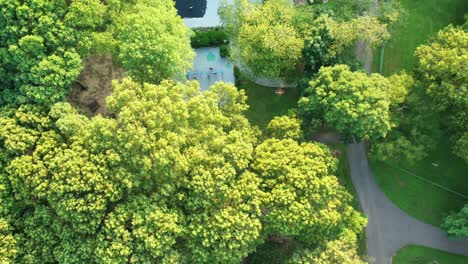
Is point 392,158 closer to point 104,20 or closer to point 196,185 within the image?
point 196,185

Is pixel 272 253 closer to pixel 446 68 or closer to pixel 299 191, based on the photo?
pixel 299 191

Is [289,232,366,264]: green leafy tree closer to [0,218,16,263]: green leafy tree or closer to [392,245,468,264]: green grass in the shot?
[392,245,468,264]: green grass

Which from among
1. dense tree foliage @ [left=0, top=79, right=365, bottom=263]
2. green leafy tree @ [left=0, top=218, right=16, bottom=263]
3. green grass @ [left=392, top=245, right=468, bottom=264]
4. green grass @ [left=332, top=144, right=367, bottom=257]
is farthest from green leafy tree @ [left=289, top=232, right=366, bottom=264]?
green leafy tree @ [left=0, top=218, right=16, bottom=263]

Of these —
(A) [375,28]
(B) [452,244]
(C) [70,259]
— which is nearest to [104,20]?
(C) [70,259]

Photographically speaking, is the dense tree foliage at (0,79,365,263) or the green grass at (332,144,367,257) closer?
the dense tree foliage at (0,79,365,263)

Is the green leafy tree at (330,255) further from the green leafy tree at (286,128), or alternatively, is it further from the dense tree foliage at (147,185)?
the green leafy tree at (286,128)

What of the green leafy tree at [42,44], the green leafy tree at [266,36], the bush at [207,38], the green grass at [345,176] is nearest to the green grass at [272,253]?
the green grass at [345,176]

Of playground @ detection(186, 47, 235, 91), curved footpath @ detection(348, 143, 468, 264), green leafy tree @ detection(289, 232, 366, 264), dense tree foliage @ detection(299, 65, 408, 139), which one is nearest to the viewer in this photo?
green leafy tree @ detection(289, 232, 366, 264)
